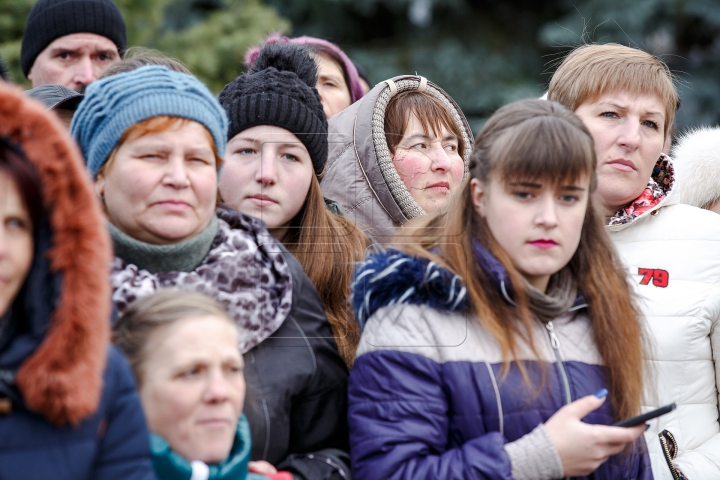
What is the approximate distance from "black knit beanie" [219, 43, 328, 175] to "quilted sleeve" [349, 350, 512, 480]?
1.12 meters

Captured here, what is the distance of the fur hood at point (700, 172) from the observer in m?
4.11

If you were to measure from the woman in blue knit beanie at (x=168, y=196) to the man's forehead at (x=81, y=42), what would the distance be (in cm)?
186

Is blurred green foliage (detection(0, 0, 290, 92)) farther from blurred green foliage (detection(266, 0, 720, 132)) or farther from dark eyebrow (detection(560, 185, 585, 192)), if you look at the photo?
dark eyebrow (detection(560, 185, 585, 192))

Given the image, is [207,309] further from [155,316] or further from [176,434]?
[176,434]

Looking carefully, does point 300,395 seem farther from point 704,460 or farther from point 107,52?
point 107,52

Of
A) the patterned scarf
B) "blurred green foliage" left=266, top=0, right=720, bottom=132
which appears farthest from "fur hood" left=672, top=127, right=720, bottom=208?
"blurred green foliage" left=266, top=0, right=720, bottom=132

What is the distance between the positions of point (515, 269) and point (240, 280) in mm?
799

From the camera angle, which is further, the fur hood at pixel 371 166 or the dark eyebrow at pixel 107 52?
the dark eyebrow at pixel 107 52

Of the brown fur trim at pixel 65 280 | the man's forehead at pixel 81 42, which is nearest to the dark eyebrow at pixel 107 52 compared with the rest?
the man's forehead at pixel 81 42

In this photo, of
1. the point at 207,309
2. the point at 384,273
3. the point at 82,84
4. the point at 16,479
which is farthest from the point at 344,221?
the point at 16,479

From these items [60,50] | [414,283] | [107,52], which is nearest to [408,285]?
[414,283]

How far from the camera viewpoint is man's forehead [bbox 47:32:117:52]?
14.3 feet

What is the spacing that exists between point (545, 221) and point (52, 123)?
137 cm

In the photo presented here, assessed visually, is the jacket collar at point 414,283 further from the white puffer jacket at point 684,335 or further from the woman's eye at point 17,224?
the woman's eye at point 17,224
